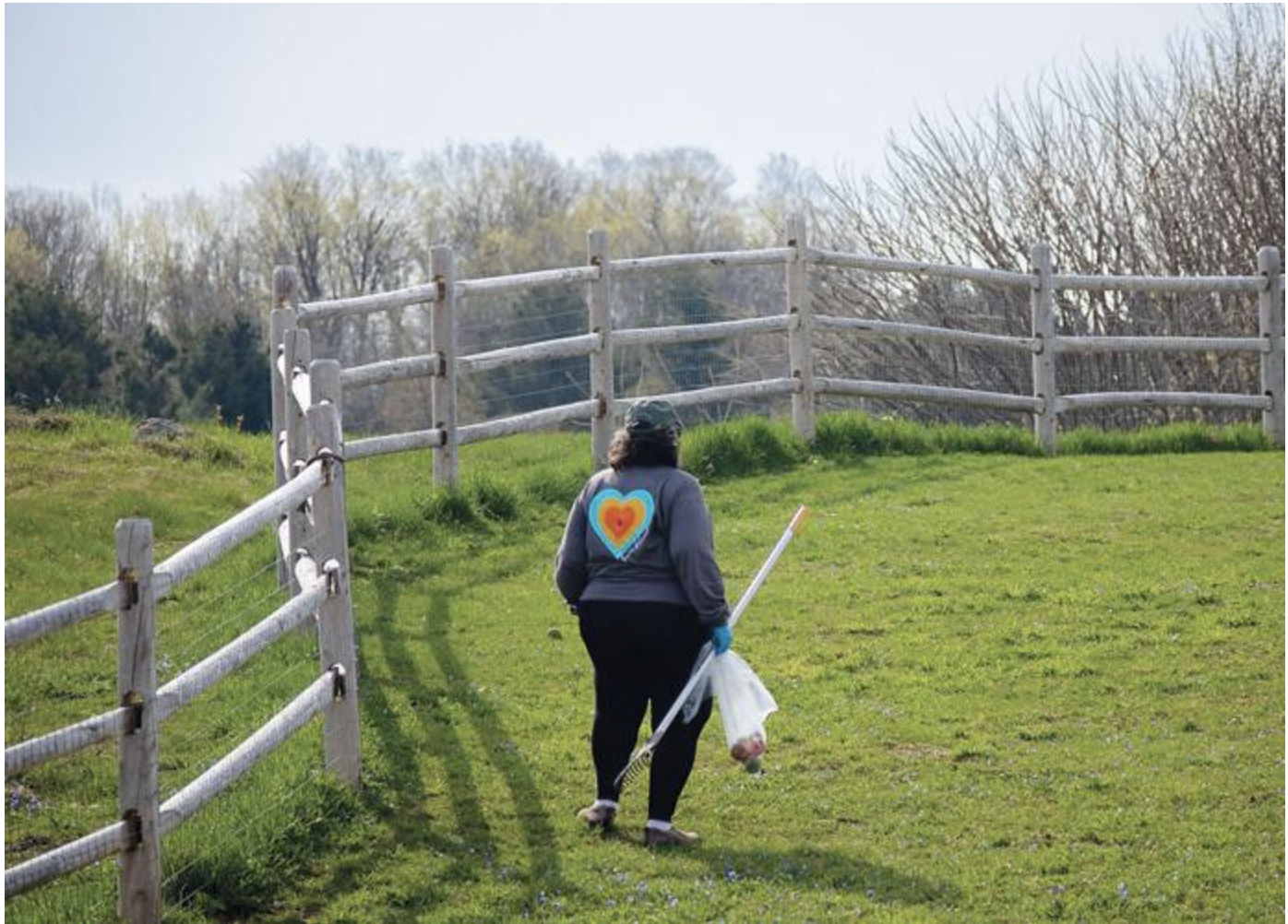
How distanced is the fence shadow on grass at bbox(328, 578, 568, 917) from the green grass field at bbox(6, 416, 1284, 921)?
20mm

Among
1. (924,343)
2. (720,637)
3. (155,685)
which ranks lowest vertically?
(924,343)

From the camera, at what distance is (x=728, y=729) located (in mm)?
7367

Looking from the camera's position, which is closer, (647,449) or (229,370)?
(647,449)

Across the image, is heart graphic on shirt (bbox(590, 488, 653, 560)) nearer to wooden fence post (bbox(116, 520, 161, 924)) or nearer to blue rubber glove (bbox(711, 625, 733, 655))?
blue rubber glove (bbox(711, 625, 733, 655))

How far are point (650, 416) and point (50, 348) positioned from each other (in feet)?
82.9

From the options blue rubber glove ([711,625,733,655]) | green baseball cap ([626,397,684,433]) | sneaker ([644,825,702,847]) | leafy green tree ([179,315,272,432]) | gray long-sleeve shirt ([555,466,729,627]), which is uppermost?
green baseball cap ([626,397,684,433])

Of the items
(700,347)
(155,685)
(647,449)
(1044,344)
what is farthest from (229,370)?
(155,685)

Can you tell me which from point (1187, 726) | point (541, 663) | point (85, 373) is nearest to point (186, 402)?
point (85, 373)

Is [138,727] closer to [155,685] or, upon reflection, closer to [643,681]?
[155,685]

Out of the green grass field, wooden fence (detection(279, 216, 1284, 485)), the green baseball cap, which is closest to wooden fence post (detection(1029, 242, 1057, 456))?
wooden fence (detection(279, 216, 1284, 485))

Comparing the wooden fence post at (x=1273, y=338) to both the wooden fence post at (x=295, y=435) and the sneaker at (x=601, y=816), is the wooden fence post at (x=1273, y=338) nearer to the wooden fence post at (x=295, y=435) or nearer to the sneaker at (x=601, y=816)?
the wooden fence post at (x=295, y=435)

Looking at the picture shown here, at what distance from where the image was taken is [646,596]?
734cm

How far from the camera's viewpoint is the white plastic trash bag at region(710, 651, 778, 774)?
734 centimetres

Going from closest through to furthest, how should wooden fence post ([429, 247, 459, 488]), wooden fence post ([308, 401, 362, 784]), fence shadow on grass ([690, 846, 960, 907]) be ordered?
1. fence shadow on grass ([690, 846, 960, 907])
2. wooden fence post ([308, 401, 362, 784])
3. wooden fence post ([429, 247, 459, 488])
